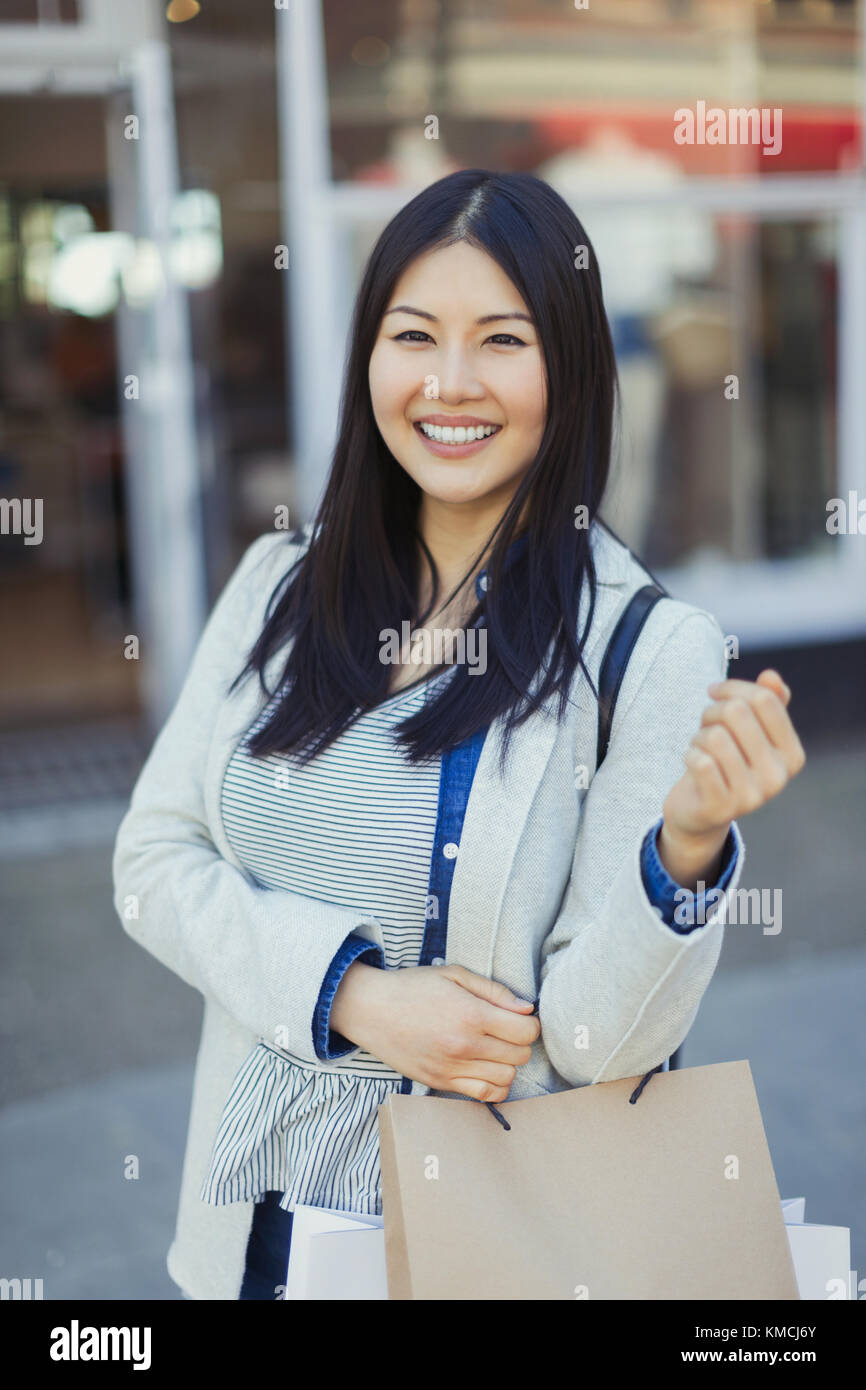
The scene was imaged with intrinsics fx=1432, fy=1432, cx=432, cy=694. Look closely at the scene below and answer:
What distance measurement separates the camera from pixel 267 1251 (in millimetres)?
1842

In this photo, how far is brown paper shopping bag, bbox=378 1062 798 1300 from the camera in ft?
4.81

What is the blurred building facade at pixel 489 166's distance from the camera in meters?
6.04

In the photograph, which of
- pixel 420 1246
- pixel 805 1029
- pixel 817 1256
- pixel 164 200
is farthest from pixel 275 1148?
pixel 164 200

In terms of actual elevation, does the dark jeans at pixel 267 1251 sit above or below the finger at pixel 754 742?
below

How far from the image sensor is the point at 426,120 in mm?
6402

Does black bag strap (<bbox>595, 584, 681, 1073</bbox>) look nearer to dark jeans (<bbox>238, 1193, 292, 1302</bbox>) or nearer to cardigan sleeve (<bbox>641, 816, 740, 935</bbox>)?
cardigan sleeve (<bbox>641, 816, 740, 935</bbox>)

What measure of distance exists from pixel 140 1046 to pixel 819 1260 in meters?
3.01

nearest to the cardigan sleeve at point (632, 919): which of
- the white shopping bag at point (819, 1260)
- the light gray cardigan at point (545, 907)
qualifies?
the light gray cardigan at point (545, 907)

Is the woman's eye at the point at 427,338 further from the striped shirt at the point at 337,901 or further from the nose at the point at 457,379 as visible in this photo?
the striped shirt at the point at 337,901

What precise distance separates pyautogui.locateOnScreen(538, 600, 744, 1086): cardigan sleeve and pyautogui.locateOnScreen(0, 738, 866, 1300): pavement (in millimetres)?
1935

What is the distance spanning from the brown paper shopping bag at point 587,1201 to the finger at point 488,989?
0.42 ft

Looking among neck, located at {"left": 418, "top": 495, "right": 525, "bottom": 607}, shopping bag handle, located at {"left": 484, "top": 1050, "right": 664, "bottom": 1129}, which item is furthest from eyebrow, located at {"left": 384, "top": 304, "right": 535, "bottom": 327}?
shopping bag handle, located at {"left": 484, "top": 1050, "right": 664, "bottom": 1129}
